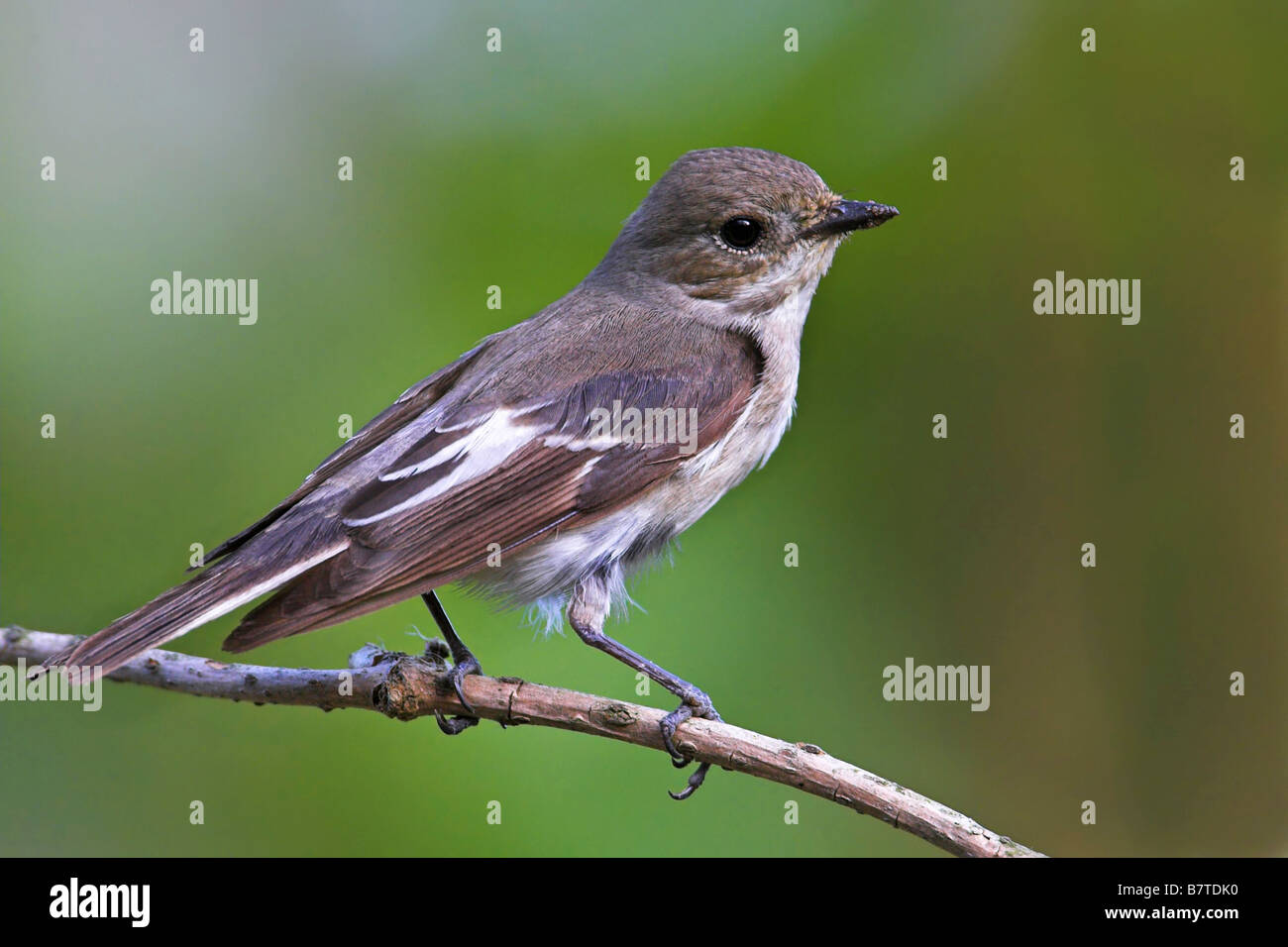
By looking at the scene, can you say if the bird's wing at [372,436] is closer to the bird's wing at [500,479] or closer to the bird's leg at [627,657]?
the bird's wing at [500,479]

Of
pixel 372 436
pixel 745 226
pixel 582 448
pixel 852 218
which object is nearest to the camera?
pixel 582 448

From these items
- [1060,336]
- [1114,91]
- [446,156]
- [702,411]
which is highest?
[1114,91]

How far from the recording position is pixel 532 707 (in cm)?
326

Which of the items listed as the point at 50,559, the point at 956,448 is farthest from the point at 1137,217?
the point at 50,559

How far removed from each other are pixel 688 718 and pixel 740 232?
1857 mm

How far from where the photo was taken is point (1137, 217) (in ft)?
18.1

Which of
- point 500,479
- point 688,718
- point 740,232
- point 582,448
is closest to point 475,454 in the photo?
point 500,479

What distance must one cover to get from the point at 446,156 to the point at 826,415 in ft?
6.65

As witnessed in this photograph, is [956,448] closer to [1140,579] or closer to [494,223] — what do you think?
[1140,579]

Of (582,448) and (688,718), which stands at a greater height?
(582,448)

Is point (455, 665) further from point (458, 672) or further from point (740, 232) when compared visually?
point (740, 232)

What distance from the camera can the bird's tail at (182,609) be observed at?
302cm

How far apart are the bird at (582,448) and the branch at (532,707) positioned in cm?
10

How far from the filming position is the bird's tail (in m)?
3.02
